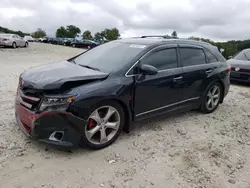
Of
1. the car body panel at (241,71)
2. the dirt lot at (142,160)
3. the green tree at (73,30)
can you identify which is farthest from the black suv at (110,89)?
the green tree at (73,30)

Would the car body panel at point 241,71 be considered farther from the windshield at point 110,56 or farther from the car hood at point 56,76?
the car hood at point 56,76

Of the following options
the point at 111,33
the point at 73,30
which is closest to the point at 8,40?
the point at 111,33

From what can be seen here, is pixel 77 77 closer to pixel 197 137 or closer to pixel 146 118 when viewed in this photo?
pixel 146 118

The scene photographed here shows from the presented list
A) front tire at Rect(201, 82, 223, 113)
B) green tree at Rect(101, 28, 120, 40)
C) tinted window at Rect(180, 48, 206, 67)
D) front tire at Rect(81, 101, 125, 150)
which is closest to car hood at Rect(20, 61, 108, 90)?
front tire at Rect(81, 101, 125, 150)

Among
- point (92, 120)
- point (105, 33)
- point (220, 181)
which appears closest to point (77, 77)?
point (92, 120)

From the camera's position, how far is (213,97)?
5.31 metres

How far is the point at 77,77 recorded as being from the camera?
328 centimetres

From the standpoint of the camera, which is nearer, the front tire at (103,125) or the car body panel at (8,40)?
the front tire at (103,125)

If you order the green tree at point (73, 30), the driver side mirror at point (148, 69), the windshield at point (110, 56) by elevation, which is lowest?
the driver side mirror at point (148, 69)

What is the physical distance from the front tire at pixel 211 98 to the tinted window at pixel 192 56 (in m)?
0.62

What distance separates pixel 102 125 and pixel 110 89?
52 cm

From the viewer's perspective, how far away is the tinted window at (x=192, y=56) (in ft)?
15.0

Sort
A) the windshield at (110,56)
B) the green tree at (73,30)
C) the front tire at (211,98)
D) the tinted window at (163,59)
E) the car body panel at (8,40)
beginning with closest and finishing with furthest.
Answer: the windshield at (110,56) < the tinted window at (163,59) < the front tire at (211,98) < the car body panel at (8,40) < the green tree at (73,30)

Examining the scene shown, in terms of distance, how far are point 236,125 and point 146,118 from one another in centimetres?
198
